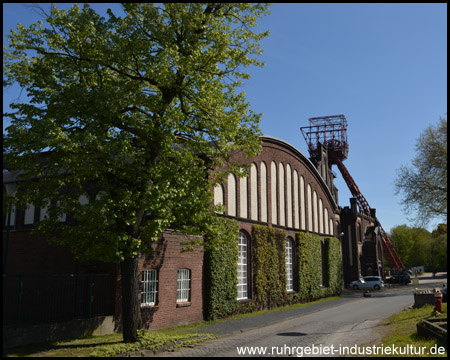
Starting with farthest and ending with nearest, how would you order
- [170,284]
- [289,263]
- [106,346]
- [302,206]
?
[302,206] → [289,263] → [170,284] → [106,346]

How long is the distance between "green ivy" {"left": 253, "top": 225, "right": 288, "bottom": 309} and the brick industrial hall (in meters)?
0.06

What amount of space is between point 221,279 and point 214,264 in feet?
3.21

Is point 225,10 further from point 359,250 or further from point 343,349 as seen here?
point 359,250

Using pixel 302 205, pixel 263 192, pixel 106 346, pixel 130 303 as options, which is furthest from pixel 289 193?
pixel 106 346

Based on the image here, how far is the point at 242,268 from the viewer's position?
23812 mm

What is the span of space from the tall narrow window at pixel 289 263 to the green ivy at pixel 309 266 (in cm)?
49

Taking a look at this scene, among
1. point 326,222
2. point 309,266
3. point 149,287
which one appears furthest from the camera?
point 326,222

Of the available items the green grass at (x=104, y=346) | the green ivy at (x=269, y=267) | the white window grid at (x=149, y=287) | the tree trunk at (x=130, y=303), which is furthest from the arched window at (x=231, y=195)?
the tree trunk at (x=130, y=303)

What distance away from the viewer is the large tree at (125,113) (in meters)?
12.6

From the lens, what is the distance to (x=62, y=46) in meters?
13.2

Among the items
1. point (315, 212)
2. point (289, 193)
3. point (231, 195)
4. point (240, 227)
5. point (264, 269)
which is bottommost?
point (264, 269)

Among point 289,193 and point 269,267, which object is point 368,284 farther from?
→ point 269,267

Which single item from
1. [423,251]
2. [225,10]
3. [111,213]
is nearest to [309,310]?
[111,213]

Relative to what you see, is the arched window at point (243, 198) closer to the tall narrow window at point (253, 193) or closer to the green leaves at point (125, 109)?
the tall narrow window at point (253, 193)
